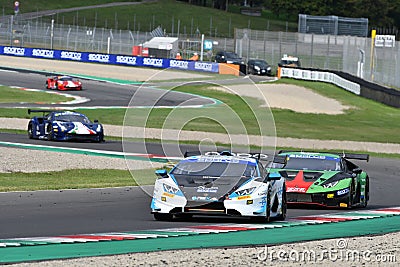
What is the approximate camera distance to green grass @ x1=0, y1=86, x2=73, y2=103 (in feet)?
161

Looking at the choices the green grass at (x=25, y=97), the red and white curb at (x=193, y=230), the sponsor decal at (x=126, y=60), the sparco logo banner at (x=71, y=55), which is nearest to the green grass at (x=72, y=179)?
the red and white curb at (x=193, y=230)

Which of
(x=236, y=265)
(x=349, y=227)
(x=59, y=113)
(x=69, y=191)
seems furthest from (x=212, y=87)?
(x=236, y=265)

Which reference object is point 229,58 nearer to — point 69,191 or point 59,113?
point 59,113

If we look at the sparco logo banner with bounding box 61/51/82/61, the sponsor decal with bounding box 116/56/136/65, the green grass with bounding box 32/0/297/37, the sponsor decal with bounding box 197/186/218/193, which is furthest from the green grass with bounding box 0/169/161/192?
the green grass with bounding box 32/0/297/37

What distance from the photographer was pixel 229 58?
7862 centimetres

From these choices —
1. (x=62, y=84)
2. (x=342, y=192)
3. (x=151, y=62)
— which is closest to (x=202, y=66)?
(x=151, y=62)

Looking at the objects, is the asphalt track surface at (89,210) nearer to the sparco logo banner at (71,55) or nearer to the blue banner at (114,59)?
the blue banner at (114,59)

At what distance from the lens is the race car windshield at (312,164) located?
59.4 ft

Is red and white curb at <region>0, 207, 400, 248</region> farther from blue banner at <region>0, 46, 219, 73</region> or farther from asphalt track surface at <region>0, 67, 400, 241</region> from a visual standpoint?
blue banner at <region>0, 46, 219, 73</region>

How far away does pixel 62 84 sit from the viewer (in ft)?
183

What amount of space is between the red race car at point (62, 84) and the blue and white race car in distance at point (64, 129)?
23789 millimetres

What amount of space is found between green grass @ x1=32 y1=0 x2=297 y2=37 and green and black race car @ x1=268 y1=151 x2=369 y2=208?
94.3 m

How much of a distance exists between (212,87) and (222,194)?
4571cm

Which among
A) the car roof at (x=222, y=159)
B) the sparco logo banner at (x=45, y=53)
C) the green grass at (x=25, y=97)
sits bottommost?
the green grass at (x=25, y=97)
